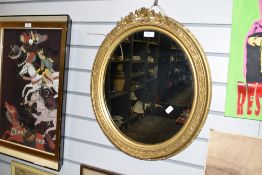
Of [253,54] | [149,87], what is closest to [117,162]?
[149,87]

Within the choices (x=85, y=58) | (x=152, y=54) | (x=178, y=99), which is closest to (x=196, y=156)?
(x=178, y=99)

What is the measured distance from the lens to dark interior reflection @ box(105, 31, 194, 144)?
111 cm

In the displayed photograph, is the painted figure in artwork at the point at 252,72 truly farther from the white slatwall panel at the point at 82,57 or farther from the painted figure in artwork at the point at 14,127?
the painted figure in artwork at the point at 14,127

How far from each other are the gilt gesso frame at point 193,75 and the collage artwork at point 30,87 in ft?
0.88

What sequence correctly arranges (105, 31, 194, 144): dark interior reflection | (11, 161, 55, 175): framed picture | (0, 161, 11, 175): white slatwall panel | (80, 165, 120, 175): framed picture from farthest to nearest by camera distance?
(0, 161, 11, 175): white slatwall panel → (11, 161, 55, 175): framed picture → (80, 165, 120, 175): framed picture → (105, 31, 194, 144): dark interior reflection

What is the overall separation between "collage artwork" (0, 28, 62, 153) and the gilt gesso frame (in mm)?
268

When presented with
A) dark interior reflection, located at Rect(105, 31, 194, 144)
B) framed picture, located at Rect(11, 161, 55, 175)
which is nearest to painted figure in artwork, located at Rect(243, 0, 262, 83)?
dark interior reflection, located at Rect(105, 31, 194, 144)

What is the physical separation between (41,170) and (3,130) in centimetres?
35

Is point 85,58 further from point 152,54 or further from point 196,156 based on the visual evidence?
point 196,156

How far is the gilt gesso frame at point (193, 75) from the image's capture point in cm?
107

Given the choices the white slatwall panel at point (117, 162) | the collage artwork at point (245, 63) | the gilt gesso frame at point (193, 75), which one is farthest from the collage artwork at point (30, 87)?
the collage artwork at point (245, 63)

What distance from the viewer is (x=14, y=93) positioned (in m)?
1.52

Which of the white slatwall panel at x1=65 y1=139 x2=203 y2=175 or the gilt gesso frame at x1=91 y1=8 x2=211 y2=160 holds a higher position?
the gilt gesso frame at x1=91 y1=8 x2=211 y2=160

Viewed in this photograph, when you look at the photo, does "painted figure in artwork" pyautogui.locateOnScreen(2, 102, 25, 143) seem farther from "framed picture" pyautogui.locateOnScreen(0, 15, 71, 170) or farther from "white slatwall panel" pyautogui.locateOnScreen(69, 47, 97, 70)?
"white slatwall panel" pyautogui.locateOnScreen(69, 47, 97, 70)
